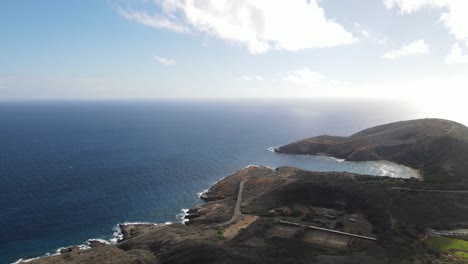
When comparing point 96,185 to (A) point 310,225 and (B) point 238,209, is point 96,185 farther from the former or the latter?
(A) point 310,225

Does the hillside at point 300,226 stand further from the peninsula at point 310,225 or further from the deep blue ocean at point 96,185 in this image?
the deep blue ocean at point 96,185

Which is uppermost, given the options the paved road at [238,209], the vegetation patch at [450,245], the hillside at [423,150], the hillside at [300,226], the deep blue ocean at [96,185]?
the hillside at [423,150]

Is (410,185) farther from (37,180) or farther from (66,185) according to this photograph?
(37,180)

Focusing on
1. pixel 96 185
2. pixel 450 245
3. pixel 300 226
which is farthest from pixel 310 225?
pixel 96 185

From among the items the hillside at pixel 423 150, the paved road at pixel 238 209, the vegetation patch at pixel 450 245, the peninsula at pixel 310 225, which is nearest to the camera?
the vegetation patch at pixel 450 245

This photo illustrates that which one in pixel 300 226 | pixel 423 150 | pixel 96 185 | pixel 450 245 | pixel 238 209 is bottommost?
pixel 96 185

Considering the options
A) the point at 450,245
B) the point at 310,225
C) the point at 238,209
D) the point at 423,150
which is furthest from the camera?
the point at 423,150

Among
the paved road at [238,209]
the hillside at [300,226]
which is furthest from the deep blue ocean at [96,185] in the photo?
the paved road at [238,209]

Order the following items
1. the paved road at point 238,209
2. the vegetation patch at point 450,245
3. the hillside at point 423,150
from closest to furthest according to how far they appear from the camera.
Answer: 1. the vegetation patch at point 450,245
2. the paved road at point 238,209
3. the hillside at point 423,150
